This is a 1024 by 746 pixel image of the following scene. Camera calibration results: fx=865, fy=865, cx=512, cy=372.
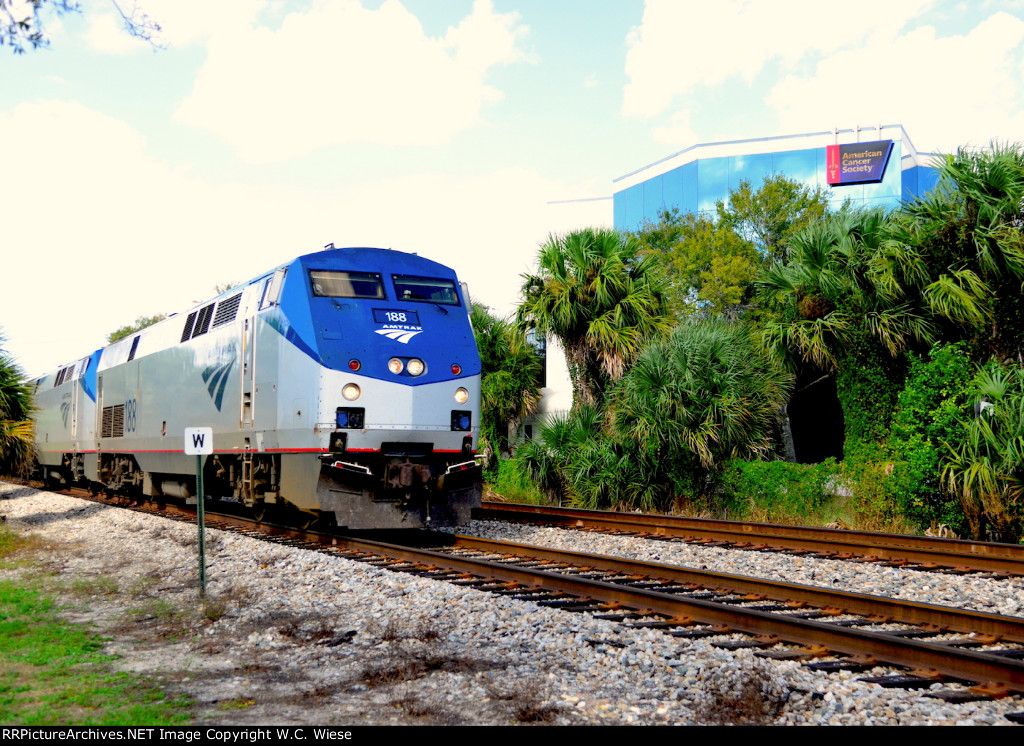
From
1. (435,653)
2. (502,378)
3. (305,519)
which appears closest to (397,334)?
(305,519)

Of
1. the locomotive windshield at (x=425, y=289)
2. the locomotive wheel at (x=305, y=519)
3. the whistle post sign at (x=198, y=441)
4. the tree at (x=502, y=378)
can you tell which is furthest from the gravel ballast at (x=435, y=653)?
the tree at (x=502, y=378)

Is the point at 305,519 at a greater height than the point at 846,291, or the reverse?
the point at 846,291

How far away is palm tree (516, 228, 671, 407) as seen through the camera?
1905 cm

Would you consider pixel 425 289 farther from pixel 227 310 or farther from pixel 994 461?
pixel 994 461

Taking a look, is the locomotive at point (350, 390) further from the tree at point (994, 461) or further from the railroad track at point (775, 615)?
the tree at point (994, 461)

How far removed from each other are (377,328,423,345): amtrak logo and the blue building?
35.6 meters

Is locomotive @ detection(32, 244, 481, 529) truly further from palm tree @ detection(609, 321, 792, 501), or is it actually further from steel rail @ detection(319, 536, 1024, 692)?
palm tree @ detection(609, 321, 792, 501)

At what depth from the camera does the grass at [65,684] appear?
462cm

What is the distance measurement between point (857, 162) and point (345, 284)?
1629 inches

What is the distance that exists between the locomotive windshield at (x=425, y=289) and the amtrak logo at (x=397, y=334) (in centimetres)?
68

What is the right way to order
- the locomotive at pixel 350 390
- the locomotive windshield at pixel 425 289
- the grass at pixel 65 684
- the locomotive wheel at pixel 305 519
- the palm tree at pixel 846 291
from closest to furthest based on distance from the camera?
the grass at pixel 65 684 < the locomotive at pixel 350 390 < the locomotive windshield at pixel 425 289 < the locomotive wheel at pixel 305 519 < the palm tree at pixel 846 291

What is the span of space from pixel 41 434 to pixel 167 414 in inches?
592

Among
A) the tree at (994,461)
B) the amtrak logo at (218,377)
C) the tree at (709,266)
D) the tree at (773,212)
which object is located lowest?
the tree at (994,461)

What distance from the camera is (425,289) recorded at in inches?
474
